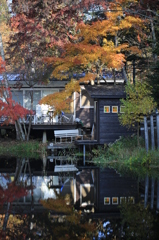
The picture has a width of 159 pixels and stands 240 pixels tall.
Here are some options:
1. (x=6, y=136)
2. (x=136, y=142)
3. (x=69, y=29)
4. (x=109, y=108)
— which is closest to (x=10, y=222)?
(x=136, y=142)

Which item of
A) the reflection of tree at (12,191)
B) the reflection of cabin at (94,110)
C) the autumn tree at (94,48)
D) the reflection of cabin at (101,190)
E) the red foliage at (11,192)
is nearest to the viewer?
the reflection of tree at (12,191)

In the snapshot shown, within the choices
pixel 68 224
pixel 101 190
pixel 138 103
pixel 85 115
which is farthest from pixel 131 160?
pixel 85 115

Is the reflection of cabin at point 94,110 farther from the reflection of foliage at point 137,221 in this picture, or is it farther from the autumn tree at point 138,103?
the reflection of foliage at point 137,221

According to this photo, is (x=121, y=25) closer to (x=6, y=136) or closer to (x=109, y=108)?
(x=109, y=108)

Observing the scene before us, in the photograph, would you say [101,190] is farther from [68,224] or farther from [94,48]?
[94,48]

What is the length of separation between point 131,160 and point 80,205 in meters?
8.17

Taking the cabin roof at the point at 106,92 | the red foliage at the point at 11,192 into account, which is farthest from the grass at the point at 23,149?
the red foliage at the point at 11,192

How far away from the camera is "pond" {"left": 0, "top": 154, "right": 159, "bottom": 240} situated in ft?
22.3

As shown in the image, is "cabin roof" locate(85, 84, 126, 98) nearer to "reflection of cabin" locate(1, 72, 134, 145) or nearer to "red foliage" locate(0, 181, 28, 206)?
"reflection of cabin" locate(1, 72, 134, 145)

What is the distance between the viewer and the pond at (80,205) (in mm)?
6801

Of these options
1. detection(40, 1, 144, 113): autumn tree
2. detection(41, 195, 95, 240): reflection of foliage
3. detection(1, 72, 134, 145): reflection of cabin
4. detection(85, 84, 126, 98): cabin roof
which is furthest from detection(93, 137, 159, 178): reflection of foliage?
detection(41, 195, 95, 240): reflection of foliage

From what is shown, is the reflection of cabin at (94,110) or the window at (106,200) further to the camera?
the reflection of cabin at (94,110)

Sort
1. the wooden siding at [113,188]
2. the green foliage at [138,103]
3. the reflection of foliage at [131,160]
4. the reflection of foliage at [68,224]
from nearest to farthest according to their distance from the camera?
the reflection of foliage at [68,224] → the wooden siding at [113,188] → the reflection of foliage at [131,160] → the green foliage at [138,103]

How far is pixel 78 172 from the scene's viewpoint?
15.7 meters
